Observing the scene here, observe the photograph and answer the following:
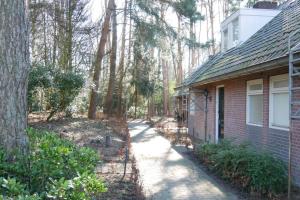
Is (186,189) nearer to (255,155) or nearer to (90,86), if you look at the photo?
(255,155)

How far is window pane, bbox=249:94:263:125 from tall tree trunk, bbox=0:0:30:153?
6.93m

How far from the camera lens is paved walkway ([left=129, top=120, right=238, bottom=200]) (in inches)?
268

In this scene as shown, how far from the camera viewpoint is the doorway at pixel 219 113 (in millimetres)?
13439

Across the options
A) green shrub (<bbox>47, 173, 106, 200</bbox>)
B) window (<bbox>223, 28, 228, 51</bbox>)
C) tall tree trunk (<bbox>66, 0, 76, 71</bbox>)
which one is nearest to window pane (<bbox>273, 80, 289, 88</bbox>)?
green shrub (<bbox>47, 173, 106, 200</bbox>)

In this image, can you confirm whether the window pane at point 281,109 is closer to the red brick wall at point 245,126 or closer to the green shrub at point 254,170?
the red brick wall at point 245,126

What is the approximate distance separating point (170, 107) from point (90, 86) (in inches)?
855

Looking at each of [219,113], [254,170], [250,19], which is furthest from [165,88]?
[254,170]

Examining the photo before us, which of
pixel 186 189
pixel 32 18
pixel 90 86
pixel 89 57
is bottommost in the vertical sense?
pixel 186 189

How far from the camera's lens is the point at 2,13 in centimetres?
482

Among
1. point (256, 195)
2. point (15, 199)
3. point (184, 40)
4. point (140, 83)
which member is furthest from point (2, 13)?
point (140, 83)

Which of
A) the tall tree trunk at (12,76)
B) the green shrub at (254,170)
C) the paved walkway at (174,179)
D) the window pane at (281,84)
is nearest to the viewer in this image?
the tall tree trunk at (12,76)

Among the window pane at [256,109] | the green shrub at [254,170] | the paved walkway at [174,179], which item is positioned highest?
the window pane at [256,109]

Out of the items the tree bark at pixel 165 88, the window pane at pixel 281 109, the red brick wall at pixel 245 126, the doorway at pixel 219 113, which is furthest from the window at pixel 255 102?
the tree bark at pixel 165 88

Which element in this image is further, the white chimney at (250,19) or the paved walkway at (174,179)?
the white chimney at (250,19)
